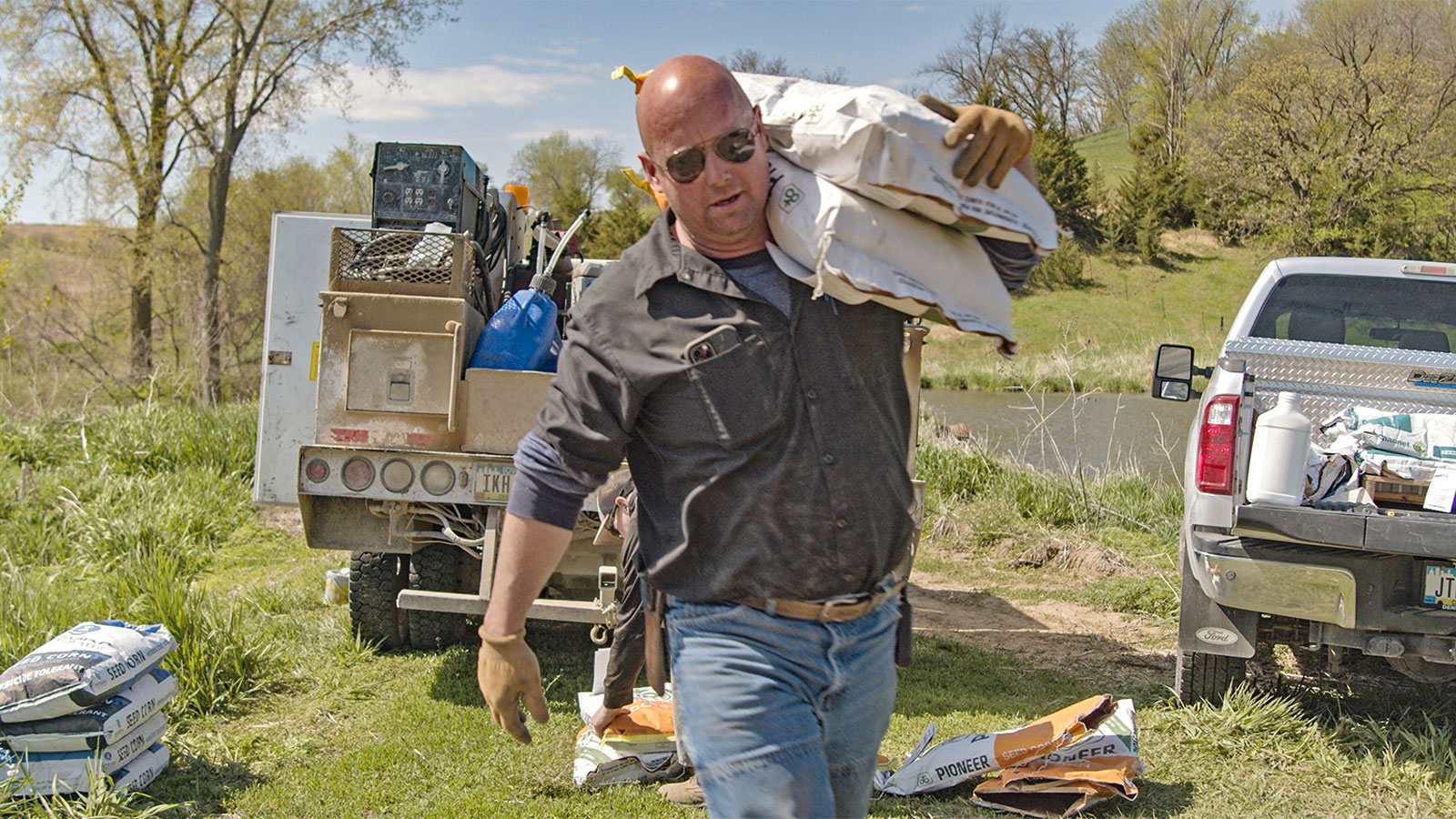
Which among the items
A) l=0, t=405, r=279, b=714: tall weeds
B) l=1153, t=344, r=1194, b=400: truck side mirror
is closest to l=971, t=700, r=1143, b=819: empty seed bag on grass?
l=1153, t=344, r=1194, b=400: truck side mirror

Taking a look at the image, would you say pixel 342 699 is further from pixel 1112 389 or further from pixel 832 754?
pixel 1112 389

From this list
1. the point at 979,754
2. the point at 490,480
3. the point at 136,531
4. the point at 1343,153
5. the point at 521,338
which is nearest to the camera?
the point at 979,754

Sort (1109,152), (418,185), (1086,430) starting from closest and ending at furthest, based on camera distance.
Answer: (418,185), (1086,430), (1109,152)

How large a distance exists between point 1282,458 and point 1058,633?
278 cm

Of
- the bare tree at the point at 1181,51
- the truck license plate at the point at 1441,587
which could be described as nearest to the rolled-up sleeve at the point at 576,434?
the truck license plate at the point at 1441,587

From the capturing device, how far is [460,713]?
16.3 feet

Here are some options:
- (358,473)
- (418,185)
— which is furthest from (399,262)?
(358,473)

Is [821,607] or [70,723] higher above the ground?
[821,607]

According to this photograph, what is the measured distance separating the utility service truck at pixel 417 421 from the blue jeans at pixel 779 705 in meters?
2.58

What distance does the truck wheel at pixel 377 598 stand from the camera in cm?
570

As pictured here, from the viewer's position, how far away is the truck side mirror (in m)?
5.40

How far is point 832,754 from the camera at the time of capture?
2125 millimetres

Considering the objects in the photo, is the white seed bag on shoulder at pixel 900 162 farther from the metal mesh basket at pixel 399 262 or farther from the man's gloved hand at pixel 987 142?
the metal mesh basket at pixel 399 262

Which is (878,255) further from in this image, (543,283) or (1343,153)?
(1343,153)
